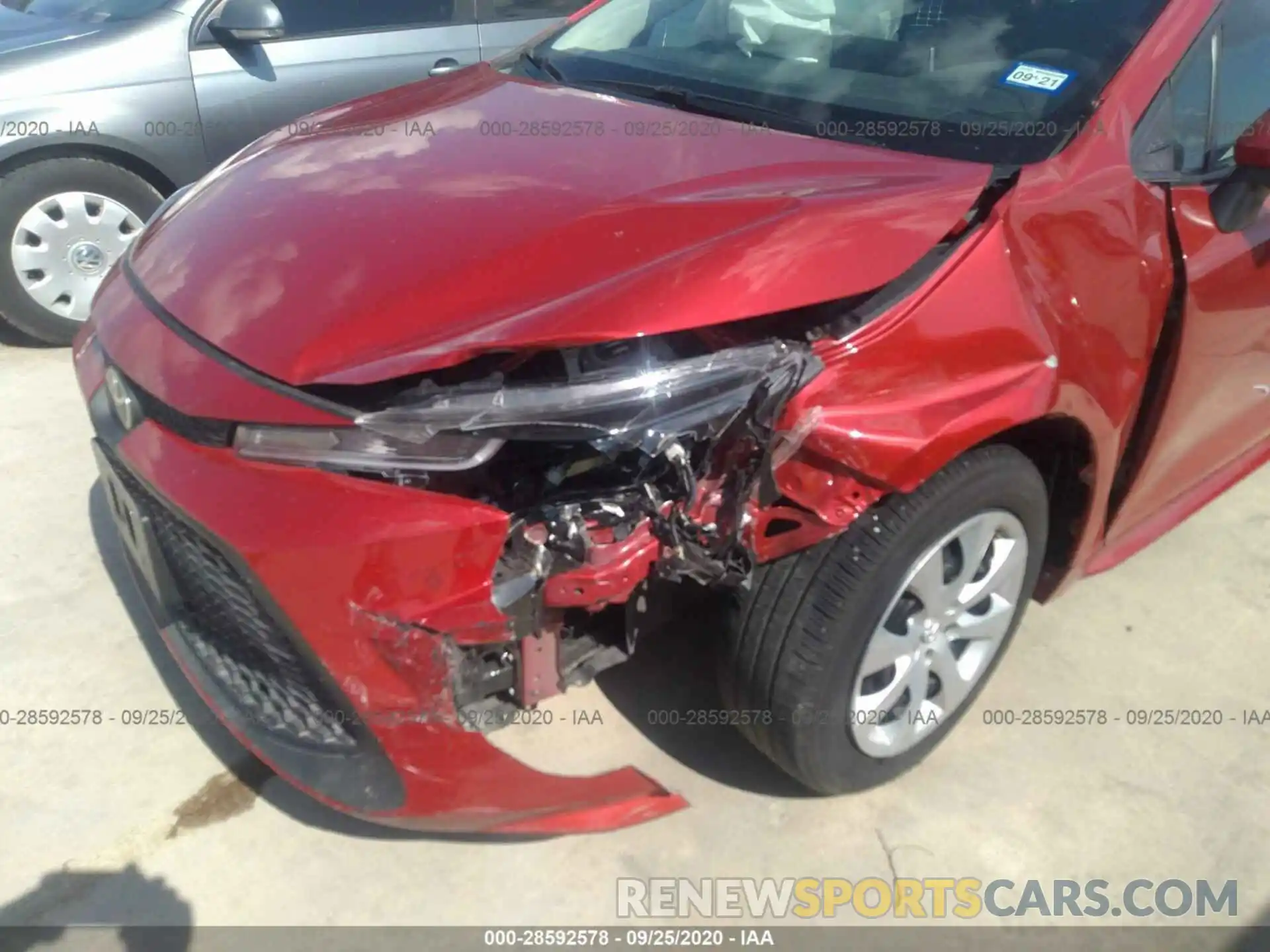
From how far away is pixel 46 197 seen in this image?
151 inches

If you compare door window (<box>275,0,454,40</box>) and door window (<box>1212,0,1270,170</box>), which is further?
door window (<box>275,0,454,40</box>)

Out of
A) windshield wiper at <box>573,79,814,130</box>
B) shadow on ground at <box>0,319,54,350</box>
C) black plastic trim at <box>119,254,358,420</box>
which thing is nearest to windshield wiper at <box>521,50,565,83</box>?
windshield wiper at <box>573,79,814,130</box>

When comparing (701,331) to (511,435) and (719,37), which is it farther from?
(719,37)

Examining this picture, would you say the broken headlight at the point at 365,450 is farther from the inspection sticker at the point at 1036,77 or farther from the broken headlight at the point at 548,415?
the inspection sticker at the point at 1036,77

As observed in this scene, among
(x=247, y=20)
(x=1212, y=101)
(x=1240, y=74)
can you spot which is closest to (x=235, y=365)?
(x=1212, y=101)

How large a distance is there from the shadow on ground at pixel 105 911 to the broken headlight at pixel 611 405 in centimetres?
104

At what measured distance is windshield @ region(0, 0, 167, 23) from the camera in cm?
391

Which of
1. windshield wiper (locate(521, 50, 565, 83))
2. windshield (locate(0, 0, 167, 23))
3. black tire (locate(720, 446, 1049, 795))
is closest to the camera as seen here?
black tire (locate(720, 446, 1049, 795))

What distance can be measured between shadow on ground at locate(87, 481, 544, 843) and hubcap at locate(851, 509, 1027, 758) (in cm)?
72

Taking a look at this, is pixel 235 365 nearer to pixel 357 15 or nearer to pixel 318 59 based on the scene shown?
pixel 318 59

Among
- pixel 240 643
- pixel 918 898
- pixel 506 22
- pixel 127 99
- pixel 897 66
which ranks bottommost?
pixel 918 898

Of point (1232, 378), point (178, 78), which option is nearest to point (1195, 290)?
point (1232, 378)

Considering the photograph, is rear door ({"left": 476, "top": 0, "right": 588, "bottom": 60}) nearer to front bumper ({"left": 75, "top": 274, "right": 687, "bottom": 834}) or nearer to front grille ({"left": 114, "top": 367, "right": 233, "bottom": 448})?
front bumper ({"left": 75, "top": 274, "right": 687, "bottom": 834})

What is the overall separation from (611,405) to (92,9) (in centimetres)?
363
